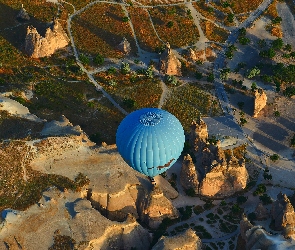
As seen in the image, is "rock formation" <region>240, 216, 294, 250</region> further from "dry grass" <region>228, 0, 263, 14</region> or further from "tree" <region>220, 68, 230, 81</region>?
"dry grass" <region>228, 0, 263, 14</region>

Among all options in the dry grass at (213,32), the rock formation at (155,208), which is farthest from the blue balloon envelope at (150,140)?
the dry grass at (213,32)

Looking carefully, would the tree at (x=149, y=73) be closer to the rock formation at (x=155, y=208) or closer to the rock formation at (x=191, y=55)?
the rock formation at (x=191, y=55)

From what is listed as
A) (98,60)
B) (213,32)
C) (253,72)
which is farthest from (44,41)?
(253,72)

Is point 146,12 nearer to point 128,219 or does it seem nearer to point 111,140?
point 111,140

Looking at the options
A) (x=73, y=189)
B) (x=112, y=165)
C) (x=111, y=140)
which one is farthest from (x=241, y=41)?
(x=73, y=189)

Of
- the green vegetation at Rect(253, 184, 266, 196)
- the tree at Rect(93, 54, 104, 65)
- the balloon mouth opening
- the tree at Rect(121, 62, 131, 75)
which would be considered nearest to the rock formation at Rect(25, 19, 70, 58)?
the tree at Rect(93, 54, 104, 65)

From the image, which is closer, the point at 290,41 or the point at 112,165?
the point at 112,165
